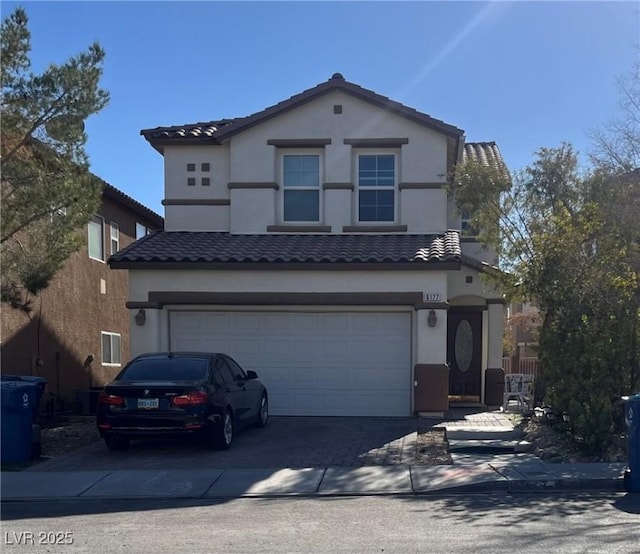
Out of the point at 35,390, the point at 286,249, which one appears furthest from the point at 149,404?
the point at 286,249

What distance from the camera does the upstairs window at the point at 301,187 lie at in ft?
55.9

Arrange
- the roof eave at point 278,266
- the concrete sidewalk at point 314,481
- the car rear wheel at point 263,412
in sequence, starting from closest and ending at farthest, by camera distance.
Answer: the concrete sidewalk at point 314,481
the car rear wheel at point 263,412
the roof eave at point 278,266

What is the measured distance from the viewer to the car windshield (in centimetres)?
1141

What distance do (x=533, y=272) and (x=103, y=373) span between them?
1330cm

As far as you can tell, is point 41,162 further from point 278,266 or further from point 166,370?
point 278,266

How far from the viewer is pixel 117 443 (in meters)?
11.5

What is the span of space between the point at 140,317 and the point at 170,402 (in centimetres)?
488

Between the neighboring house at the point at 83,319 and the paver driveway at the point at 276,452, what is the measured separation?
507 centimetres

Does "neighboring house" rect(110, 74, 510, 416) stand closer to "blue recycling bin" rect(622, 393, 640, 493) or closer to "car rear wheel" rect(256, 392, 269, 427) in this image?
"car rear wheel" rect(256, 392, 269, 427)

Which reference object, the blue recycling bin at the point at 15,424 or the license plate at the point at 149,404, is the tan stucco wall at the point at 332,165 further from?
the blue recycling bin at the point at 15,424

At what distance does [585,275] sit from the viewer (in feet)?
38.7

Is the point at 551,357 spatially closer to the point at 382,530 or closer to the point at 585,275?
the point at 585,275

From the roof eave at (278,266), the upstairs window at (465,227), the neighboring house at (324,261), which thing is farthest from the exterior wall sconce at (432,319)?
the upstairs window at (465,227)

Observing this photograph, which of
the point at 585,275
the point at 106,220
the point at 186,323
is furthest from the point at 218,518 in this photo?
the point at 106,220
